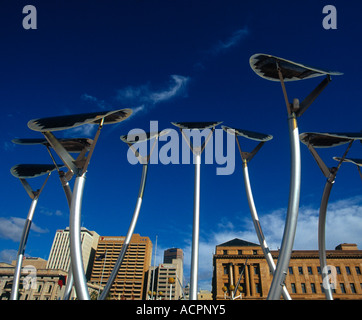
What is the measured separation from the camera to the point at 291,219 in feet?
49.6

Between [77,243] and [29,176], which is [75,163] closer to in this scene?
[77,243]

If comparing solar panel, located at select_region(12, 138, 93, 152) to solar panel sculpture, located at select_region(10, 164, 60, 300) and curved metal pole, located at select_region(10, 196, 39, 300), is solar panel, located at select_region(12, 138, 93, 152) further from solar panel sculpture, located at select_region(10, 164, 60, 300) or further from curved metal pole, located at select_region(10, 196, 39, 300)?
curved metal pole, located at select_region(10, 196, 39, 300)

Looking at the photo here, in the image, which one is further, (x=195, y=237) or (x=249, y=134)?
(x=249, y=134)

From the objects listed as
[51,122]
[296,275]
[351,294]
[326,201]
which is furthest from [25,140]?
[351,294]

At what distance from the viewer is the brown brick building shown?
71500 millimetres

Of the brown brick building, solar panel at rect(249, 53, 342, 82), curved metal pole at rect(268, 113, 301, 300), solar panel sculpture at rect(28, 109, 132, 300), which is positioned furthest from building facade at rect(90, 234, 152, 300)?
curved metal pole at rect(268, 113, 301, 300)

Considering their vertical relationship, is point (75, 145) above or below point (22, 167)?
below

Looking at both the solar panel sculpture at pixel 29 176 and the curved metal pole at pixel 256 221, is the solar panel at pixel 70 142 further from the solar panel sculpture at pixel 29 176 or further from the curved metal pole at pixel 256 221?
the curved metal pole at pixel 256 221

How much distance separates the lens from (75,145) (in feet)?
77.5

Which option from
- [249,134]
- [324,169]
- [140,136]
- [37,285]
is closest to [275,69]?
[249,134]

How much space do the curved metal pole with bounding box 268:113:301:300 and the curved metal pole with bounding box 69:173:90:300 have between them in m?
10.2

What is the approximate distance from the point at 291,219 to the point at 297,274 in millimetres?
69225
